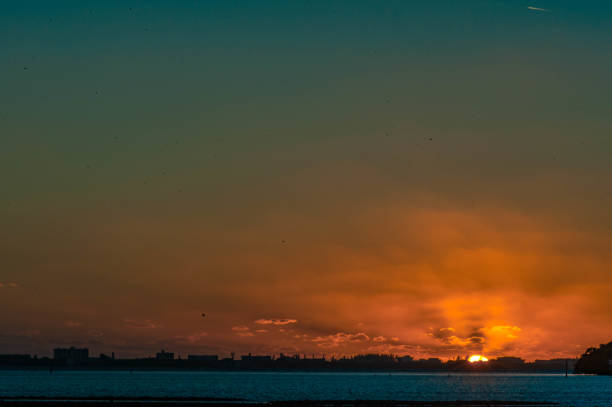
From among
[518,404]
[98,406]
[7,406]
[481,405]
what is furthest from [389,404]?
[7,406]

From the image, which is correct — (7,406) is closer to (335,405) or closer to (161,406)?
(161,406)

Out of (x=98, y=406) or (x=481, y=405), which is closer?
(x=98, y=406)

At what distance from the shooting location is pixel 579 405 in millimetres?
166625

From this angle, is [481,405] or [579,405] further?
[579,405]

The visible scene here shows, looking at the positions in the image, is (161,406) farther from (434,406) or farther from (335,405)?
(434,406)

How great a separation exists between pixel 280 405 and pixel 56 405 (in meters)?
34.6

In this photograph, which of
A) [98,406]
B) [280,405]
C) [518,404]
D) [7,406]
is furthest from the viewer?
[518,404]

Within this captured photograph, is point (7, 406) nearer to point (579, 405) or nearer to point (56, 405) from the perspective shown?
point (56, 405)

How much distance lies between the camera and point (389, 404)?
139750mm

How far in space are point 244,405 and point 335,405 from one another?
16.4m

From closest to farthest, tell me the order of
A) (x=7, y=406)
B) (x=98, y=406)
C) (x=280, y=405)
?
(x=7, y=406) < (x=98, y=406) < (x=280, y=405)

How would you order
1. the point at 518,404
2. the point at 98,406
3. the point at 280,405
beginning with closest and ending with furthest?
1. the point at 98,406
2. the point at 280,405
3. the point at 518,404

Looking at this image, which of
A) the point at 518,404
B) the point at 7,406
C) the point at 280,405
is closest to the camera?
the point at 7,406

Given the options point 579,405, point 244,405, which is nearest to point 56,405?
point 244,405
